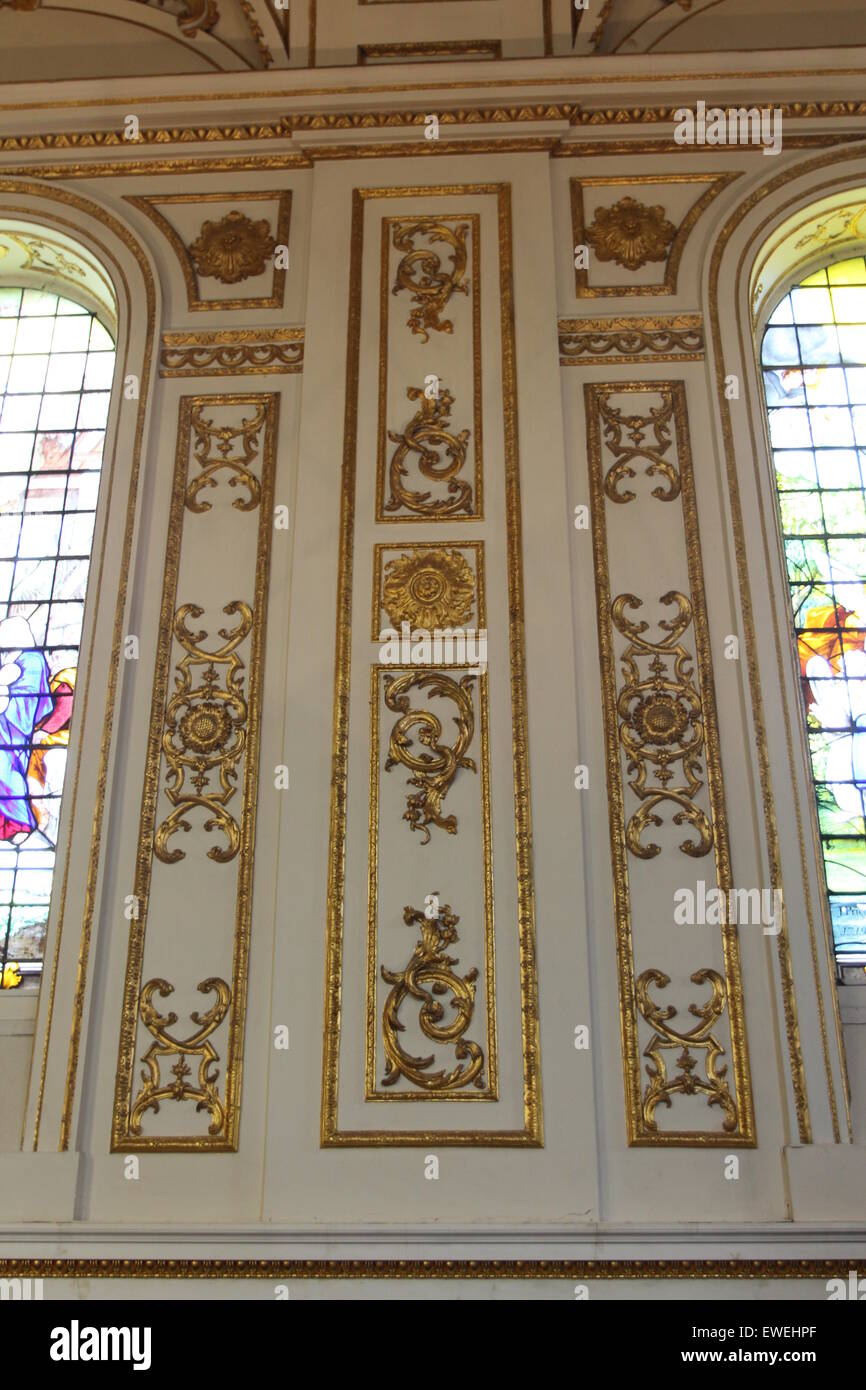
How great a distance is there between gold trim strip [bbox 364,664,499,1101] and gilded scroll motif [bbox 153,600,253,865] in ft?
1.73

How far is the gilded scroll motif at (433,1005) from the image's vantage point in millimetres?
4969

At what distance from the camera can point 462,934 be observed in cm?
517

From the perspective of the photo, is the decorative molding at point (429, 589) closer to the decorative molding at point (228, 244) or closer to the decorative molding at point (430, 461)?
the decorative molding at point (430, 461)

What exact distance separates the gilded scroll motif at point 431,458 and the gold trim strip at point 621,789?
55 centimetres

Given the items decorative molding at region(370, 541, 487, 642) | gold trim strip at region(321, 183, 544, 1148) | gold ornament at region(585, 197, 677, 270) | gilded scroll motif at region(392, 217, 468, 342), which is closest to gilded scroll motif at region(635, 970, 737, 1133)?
gold trim strip at region(321, 183, 544, 1148)

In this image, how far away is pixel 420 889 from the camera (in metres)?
5.25

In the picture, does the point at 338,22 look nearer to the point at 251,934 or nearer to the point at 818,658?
the point at 818,658

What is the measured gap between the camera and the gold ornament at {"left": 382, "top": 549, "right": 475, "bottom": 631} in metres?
5.75

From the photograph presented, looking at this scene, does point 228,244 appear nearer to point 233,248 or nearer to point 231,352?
point 233,248

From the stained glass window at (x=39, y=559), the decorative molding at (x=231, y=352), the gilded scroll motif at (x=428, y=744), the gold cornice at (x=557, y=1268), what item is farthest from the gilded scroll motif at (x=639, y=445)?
the gold cornice at (x=557, y=1268)
